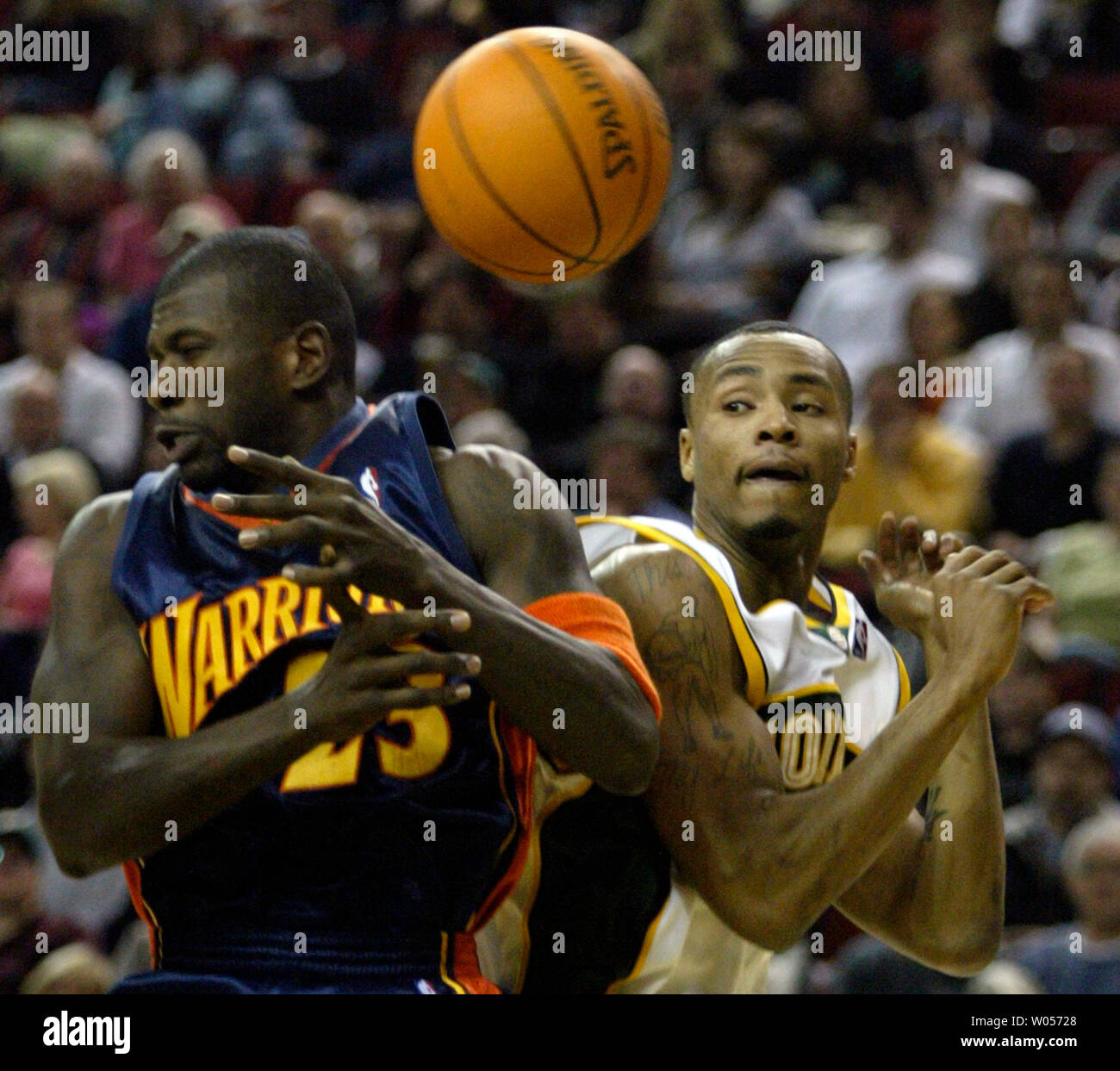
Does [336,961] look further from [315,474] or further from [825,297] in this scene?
[825,297]

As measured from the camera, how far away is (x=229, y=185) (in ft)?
28.7

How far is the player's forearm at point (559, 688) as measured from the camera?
2469 mm

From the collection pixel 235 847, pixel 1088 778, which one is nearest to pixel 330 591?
pixel 235 847

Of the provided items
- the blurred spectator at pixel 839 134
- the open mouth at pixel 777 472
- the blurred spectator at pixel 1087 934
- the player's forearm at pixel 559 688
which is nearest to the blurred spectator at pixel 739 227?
the blurred spectator at pixel 839 134

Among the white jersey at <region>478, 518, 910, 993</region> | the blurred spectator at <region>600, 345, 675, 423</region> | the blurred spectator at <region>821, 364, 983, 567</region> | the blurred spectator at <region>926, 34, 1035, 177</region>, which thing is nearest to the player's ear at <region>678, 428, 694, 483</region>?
the white jersey at <region>478, 518, 910, 993</region>

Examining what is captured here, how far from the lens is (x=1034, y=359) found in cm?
678

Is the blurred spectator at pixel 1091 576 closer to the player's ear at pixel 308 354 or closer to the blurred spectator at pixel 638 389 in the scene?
the blurred spectator at pixel 638 389

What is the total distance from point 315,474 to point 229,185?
6.67m

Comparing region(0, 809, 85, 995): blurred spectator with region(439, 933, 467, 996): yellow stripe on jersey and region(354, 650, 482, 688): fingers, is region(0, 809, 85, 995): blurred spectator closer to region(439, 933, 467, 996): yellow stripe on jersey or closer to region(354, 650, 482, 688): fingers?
region(439, 933, 467, 996): yellow stripe on jersey

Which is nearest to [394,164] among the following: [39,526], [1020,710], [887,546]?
[39,526]

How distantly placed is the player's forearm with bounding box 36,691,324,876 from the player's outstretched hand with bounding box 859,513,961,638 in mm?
1226

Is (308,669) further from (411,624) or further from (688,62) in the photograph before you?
(688,62)

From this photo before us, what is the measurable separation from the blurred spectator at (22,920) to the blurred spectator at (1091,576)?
3331mm
